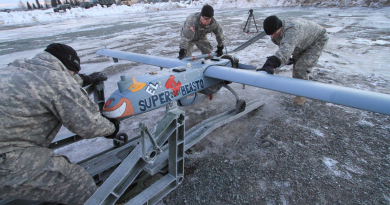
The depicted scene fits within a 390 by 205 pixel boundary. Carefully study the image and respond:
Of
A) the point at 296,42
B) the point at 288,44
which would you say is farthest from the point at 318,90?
the point at 296,42

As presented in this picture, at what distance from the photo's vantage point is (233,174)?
3004 mm

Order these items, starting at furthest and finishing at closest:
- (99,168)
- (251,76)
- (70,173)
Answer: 1. (251,76)
2. (99,168)
3. (70,173)

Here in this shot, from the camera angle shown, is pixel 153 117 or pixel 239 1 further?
pixel 239 1

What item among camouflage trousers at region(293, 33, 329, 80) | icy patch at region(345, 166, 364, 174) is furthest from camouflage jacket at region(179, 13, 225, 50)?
icy patch at region(345, 166, 364, 174)

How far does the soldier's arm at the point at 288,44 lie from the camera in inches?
149

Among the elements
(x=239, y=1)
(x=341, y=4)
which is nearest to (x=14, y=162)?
(x=341, y=4)

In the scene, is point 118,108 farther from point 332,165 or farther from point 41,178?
point 332,165

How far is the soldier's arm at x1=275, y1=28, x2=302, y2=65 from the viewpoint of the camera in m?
3.79

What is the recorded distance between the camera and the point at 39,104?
1.77 m

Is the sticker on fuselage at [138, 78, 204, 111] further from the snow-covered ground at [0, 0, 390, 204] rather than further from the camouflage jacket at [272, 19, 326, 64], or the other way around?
the camouflage jacket at [272, 19, 326, 64]

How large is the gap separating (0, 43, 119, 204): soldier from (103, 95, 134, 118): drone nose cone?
61 centimetres

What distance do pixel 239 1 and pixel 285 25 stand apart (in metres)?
37.3

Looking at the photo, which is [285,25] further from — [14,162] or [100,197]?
[14,162]

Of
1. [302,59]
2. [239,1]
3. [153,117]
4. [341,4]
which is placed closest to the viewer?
[153,117]
